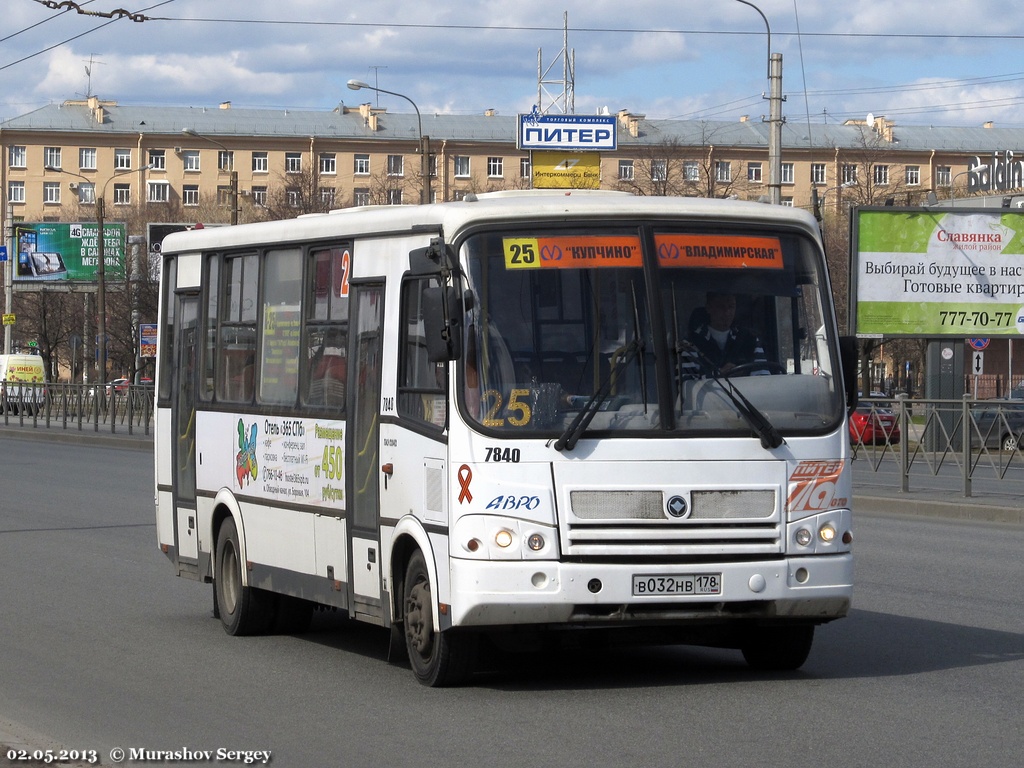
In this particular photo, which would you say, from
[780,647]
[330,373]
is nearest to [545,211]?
[330,373]

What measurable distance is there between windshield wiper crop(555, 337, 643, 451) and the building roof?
11498 centimetres

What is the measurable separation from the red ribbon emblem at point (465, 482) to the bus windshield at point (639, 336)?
0.68 feet

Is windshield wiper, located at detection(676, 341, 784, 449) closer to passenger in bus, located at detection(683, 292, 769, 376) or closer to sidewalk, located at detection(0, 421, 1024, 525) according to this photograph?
passenger in bus, located at detection(683, 292, 769, 376)

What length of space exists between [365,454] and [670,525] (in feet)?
6.07

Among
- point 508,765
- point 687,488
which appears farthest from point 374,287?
point 508,765

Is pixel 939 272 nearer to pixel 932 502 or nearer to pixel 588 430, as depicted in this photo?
pixel 932 502

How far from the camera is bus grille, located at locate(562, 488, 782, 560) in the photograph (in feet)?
25.5

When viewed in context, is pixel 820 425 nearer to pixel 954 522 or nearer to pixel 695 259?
pixel 695 259

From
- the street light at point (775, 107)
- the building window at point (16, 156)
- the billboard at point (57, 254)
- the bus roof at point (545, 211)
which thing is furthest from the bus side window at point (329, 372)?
the building window at point (16, 156)

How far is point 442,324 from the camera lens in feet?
25.4

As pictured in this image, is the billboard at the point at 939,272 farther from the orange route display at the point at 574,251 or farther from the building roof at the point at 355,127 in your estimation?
the building roof at the point at 355,127

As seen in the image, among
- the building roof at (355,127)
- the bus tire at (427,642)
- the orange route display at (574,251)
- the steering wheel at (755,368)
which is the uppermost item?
the building roof at (355,127)

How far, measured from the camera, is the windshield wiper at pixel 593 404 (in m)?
7.79

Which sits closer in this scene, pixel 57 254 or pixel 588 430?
pixel 588 430
